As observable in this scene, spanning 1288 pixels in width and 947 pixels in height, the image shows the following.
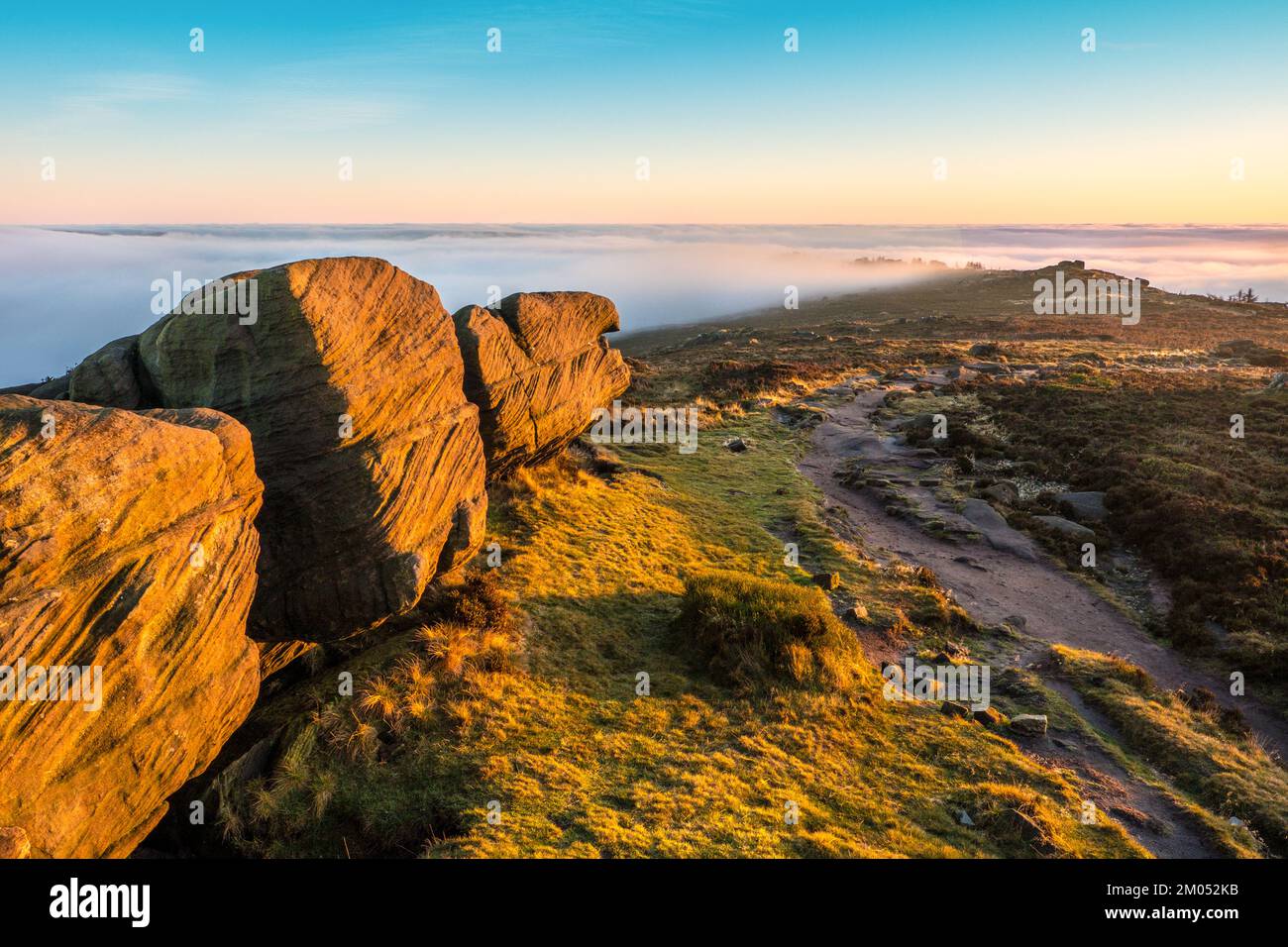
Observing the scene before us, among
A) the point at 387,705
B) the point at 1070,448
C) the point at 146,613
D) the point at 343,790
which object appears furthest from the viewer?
the point at 1070,448

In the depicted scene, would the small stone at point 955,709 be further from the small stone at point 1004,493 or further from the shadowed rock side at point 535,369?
the small stone at point 1004,493

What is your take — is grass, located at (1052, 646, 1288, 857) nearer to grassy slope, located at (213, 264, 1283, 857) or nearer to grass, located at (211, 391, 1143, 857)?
grassy slope, located at (213, 264, 1283, 857)

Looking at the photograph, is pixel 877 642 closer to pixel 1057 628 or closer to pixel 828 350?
pixel 1057 628

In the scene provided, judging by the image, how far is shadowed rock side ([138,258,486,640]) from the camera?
522 inches

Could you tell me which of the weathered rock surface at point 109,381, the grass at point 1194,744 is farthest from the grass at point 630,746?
the weathered rock surface at point 109,381

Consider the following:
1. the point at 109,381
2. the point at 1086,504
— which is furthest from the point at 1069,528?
the point at 109,381

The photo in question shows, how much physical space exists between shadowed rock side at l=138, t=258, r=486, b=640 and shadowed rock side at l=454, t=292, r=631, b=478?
14.0 feet

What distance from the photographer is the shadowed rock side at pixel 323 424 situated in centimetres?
1327

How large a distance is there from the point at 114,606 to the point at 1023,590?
25.6m

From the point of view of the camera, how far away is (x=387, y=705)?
1379cm
